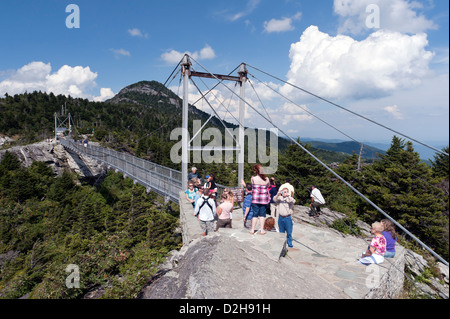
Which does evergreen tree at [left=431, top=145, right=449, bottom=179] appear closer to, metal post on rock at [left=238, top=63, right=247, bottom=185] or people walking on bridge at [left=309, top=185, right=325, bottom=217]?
people walking on bridge at [left=309, top=185, right=325, bottom=217]

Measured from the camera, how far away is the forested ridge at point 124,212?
4797 millimetres

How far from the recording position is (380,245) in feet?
14.7

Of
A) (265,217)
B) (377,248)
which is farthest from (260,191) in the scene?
(377,248)

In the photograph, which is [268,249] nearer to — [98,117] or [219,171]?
[219,171]

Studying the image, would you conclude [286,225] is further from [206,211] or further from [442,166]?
[442,166]

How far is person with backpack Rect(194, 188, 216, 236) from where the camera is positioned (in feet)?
16.1

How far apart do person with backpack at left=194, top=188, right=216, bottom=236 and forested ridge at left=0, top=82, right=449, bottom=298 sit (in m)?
1.08

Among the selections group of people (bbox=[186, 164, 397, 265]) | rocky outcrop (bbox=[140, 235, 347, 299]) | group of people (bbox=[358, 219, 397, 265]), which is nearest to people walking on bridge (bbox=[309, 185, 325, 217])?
group of people (bbox=[186, 164, 397, 265])

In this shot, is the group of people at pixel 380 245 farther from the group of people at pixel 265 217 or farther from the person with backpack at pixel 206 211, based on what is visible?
the person with backpack at pixel 206 211

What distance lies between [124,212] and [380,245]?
88.0 ft
